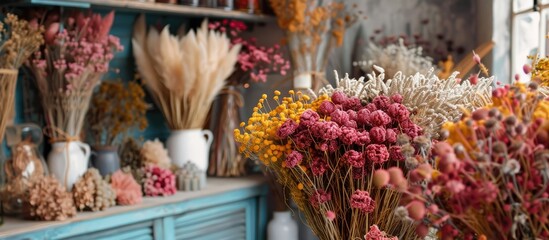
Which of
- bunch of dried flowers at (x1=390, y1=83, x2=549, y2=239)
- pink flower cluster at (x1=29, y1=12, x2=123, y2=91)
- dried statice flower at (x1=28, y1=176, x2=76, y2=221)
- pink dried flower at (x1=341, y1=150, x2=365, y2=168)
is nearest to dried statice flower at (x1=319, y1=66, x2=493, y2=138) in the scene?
pink dried flower at (x1=341, y1=150, x2=365, y2=168)

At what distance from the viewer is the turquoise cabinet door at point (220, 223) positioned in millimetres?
2617

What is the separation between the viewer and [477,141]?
0.85 meters

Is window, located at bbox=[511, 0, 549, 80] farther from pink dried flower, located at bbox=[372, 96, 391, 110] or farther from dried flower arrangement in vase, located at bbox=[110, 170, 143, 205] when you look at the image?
dried flower arrangement in vase, located at bbox=[110, 170, 143, 205]

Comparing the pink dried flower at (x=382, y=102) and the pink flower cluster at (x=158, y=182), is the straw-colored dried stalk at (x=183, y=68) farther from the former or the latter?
the pink dried flower at (x=382, y=102)

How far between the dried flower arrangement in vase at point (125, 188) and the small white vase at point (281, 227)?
0.74 m

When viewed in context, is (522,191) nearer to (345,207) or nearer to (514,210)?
(514,210)

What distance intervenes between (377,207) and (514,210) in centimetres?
48

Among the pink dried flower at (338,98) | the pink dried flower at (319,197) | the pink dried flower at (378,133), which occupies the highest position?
the pink dried flower at (338,98)

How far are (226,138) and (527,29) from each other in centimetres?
146

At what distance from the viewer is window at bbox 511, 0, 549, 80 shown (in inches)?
102

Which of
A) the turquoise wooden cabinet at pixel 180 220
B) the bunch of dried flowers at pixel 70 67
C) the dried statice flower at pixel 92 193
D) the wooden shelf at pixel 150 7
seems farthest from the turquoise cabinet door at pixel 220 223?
the wooden shelf at pixel 150 7

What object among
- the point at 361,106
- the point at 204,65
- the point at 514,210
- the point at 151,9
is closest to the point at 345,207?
the point at 361,106

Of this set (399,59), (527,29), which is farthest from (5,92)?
(527,29)

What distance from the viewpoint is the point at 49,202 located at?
7.07 ft
